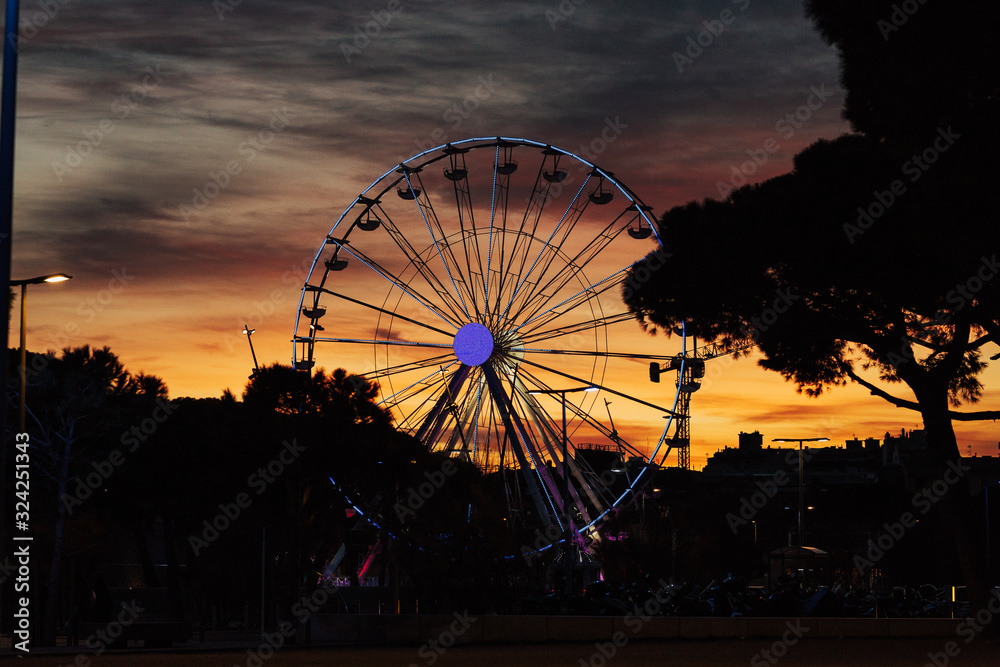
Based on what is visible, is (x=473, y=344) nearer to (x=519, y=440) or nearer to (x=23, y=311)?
(x=519, y=440)

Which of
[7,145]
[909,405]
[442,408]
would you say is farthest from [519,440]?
[7,145]

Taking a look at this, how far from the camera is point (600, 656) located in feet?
65.1

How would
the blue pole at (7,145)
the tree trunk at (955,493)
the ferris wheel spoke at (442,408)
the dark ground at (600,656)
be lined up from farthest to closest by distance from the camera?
the ferris wheel spoke at (442,408), the tree trunk at (955,493), the dark ground at (600,656), the blue pole at (7,145)

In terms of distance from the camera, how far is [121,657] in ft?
75.2

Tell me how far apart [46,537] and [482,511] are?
11231mm

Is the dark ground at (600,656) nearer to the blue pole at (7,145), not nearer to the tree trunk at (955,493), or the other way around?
the tree trunk at (955,493)

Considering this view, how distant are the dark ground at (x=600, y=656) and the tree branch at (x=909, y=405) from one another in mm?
3929

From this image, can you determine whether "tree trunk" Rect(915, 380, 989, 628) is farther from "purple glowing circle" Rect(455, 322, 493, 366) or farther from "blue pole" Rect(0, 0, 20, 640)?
"blue pole" Rect(0, 0, 20, 640)

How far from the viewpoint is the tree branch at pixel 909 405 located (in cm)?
2259

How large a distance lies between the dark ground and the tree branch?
393cm

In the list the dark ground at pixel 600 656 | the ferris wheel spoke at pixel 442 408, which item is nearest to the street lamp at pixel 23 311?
the dark ground at pixel 600 656

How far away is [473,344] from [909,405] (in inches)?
598

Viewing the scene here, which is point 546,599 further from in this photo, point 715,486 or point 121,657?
point 715,486

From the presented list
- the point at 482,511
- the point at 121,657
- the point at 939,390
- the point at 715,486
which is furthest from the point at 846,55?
the point at 715,486
